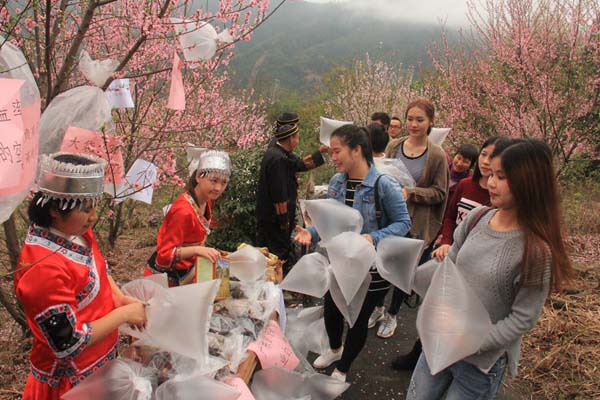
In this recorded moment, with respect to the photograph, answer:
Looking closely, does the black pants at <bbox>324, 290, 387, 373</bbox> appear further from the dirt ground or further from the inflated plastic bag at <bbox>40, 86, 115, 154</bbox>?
the inflated plastic bag at <bbox>40, 86, 115, 154</bbox>

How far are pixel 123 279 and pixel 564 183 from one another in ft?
24.3

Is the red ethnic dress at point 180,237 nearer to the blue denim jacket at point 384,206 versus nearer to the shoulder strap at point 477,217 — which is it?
the blue denim jacket at point 384,206

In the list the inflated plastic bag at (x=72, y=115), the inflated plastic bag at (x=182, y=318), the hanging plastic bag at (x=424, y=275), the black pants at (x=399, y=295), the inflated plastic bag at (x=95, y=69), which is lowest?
the black pants at (x=399, y=295)

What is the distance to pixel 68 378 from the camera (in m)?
1.24

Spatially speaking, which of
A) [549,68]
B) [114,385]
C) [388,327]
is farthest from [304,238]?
[549,68]

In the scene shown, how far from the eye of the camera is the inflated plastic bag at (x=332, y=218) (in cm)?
205

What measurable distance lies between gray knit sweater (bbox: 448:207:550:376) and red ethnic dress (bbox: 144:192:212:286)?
4.45ft

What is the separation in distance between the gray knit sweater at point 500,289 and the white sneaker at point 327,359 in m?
1.33

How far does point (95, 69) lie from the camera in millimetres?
1890

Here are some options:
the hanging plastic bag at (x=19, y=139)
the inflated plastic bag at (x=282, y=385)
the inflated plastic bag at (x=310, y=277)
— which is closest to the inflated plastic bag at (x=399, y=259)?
the inflated plastic bag at (x=310, y=277)

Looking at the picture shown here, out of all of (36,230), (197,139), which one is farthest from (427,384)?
(197,139)

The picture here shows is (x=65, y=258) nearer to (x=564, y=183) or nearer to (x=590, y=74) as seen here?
(x=590, y=74)

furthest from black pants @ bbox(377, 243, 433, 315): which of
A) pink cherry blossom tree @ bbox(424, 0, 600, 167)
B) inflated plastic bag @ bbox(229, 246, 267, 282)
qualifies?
pink cherry blossom tree @ bbox(424, 0, 600, 167)

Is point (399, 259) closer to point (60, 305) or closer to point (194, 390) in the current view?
point (194, 390)
